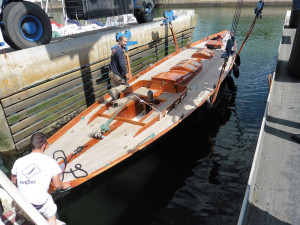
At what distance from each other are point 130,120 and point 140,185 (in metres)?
2.16

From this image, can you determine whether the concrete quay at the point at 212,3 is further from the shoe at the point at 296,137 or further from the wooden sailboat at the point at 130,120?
the shoe at the point at 296,137

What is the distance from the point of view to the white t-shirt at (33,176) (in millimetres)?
3668

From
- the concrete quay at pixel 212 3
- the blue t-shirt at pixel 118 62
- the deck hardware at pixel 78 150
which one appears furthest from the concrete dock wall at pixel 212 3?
the deck hardware at pixel 78 150

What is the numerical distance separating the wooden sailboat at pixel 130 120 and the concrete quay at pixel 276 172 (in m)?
2.57

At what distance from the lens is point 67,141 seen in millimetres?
7574

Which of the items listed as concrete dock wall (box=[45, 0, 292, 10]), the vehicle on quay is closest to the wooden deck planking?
the vehicle on quay

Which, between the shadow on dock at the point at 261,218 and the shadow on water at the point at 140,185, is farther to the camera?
the shadow on water at the point at 140,185

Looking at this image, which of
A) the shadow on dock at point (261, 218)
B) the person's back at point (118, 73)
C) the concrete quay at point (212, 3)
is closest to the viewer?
the shadow on dock at point (261, 218)

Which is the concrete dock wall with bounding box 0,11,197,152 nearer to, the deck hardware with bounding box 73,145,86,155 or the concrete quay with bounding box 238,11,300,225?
the deck hardware with bounding box 73,145,86,155

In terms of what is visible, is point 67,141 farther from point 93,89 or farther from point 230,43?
Result: point 230,43

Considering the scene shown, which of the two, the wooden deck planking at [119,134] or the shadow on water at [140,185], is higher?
the wooden deck planking at [119,134]

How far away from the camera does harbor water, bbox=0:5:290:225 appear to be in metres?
6.57

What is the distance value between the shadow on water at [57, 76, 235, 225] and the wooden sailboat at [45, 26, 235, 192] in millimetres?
412

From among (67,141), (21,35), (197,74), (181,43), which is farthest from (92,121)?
(181,43)
